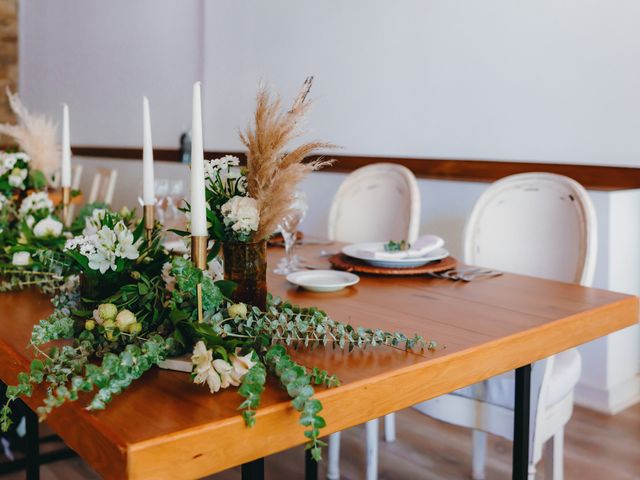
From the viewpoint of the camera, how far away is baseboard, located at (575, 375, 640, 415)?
8.82 feet

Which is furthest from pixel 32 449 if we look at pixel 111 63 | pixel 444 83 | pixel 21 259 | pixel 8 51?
pixel 8 51

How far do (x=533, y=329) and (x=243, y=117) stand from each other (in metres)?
3.81

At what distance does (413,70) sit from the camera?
343 cm

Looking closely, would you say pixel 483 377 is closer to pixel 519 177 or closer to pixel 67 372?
pixel 67 372

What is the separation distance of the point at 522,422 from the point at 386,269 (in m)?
0.46

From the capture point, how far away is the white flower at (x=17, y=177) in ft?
6.64

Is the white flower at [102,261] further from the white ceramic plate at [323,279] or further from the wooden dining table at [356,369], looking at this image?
the white ceramic plate at [323,279]

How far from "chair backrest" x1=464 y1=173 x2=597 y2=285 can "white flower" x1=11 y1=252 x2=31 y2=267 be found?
3.82 feet

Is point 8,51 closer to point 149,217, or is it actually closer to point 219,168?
point 149,217

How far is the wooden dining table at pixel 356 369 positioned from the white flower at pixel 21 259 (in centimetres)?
8

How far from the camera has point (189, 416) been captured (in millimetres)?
776

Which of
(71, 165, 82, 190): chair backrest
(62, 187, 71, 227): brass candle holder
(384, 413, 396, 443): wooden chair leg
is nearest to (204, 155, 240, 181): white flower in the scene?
(62, 187, 71, 227): brass candle holder

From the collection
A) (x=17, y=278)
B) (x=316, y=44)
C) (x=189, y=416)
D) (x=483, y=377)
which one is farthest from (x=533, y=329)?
(x=316, y=44)

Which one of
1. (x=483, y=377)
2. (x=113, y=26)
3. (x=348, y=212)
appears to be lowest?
(x=483, y=377)
